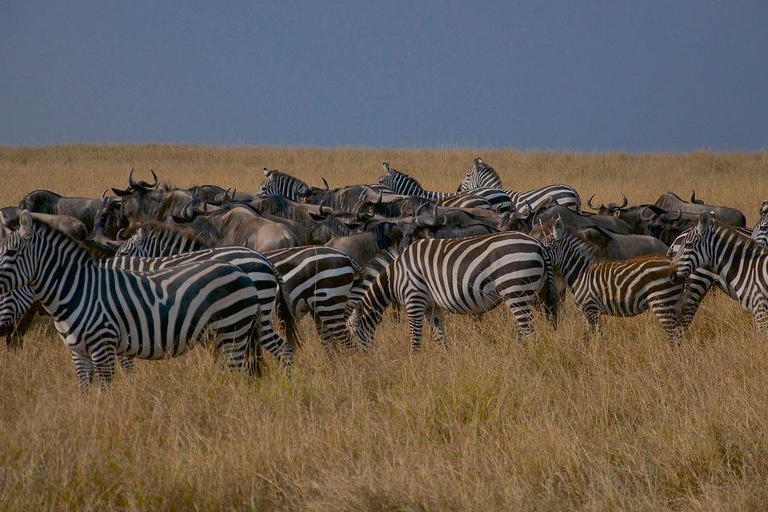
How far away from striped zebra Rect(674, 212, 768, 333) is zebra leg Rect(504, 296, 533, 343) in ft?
4.28

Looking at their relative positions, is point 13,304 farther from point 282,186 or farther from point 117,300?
point 282,186

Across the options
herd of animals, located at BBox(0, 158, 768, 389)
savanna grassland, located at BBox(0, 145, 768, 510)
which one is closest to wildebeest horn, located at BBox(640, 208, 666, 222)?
herd of animals, located at BBox(0, 158, 768, 389)

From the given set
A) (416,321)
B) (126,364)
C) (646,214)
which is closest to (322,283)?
(416,321)

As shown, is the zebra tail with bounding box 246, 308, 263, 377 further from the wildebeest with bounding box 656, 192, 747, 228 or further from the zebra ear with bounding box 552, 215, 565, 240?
the wildebeest with bounding box 656, 192, 747, 228

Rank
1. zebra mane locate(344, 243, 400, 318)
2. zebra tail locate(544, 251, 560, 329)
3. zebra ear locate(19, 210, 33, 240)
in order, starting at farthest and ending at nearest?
zebra mane locate(344, 243, 400, 318)
zebra tail locate(544, 251, 560, 329)
zebra ear locate(19, 210, 33, 240)

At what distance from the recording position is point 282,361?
673 centimetres

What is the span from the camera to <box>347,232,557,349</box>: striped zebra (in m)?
7.55

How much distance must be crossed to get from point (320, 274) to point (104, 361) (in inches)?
95.3

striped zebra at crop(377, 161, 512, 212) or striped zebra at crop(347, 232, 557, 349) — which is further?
striped zebra at crop(377, 161, 512, 212)

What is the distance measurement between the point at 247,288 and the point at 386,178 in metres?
13.0

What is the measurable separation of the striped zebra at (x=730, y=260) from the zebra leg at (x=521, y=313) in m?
1.30

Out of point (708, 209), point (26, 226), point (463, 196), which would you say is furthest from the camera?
point (463, 196)

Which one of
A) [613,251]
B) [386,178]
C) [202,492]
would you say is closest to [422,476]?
[202,492]

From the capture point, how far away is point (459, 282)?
7816 millimetres
